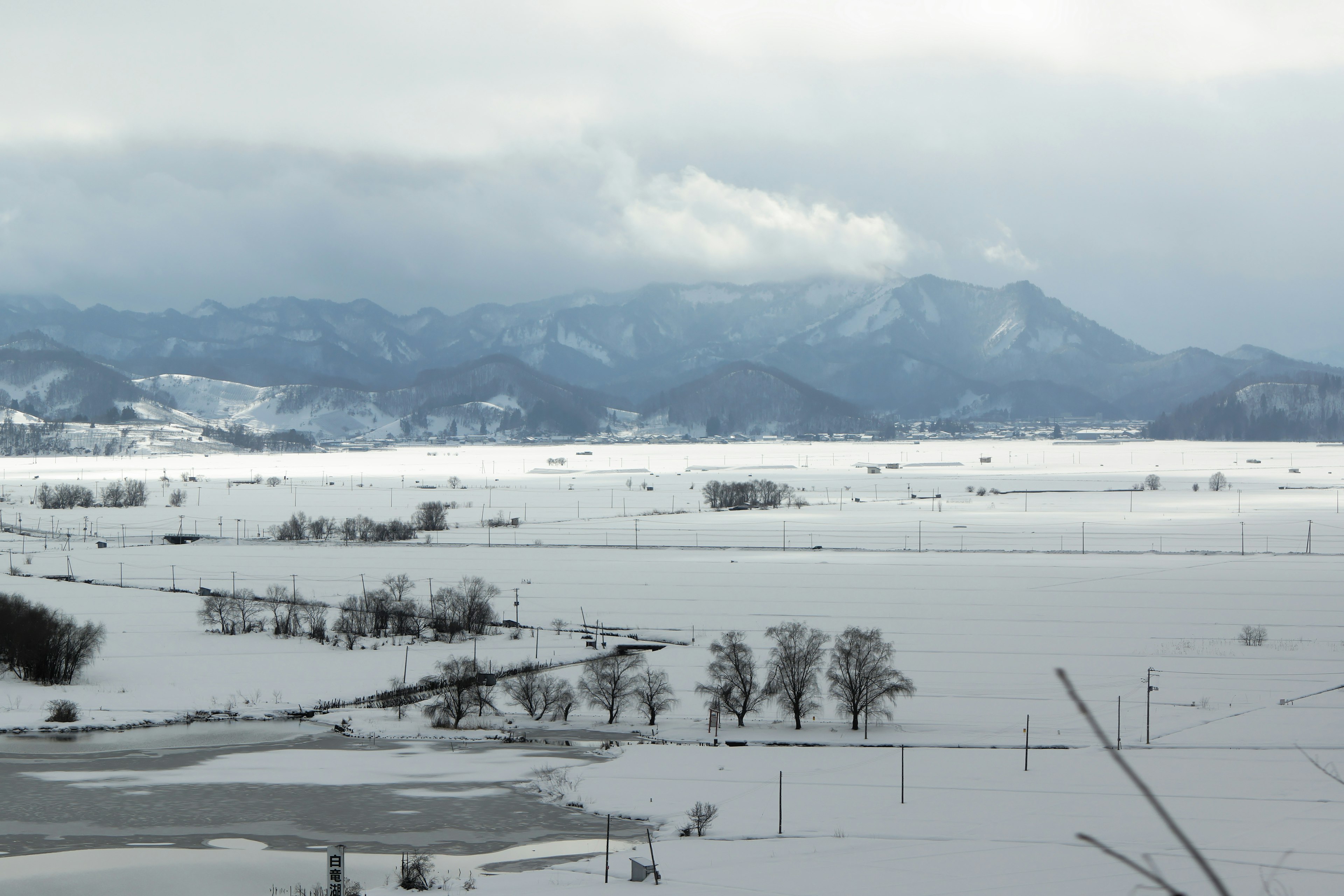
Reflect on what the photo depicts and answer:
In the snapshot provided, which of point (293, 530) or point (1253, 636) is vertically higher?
point (293, 530)

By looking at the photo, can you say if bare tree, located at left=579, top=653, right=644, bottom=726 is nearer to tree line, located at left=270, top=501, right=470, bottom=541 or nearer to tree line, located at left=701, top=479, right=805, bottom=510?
tree line, located at left=270, top=501, right=470, bottom=541

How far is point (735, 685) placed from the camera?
171 feet

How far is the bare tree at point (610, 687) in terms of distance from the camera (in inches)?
2057

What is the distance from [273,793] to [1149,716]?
33.3 metres

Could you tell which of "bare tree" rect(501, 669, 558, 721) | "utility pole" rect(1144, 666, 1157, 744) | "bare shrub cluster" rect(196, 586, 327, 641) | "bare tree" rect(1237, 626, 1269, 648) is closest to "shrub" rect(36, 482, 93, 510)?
"bare shrub cluster" rect(196, 586, 327, 641)

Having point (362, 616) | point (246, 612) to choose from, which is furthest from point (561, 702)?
point (246, 612)

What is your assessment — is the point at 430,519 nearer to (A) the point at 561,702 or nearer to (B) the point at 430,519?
(B) the point at 430,519

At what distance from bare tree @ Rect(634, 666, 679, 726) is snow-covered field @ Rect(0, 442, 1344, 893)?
959 mm

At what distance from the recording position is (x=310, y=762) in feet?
144

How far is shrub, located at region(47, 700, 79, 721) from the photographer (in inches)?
2019

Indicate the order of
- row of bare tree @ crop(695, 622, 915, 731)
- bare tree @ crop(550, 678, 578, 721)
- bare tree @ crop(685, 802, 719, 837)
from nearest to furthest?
bare tree @ crop(685, 802, 719, 837)
row of bare tree @ crop(695, 622, 915, 731)
bare tree @ crop(550, 678, 578, 721)

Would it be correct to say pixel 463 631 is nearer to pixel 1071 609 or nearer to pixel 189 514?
pixel 1071 609

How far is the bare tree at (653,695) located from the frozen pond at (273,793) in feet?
20.6

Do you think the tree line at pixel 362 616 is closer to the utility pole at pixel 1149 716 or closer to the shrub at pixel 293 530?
the utility pole at pixel 1149 716
